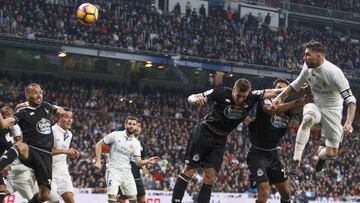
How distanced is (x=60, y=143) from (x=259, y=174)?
4.15 meters

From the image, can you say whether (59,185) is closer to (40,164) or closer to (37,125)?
(40,164)

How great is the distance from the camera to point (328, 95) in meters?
10.3

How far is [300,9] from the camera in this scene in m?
46.2

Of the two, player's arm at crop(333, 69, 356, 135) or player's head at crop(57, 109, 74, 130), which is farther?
player's head at crop(57, 109, 74, 130)

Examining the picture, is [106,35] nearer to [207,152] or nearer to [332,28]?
[332,28]

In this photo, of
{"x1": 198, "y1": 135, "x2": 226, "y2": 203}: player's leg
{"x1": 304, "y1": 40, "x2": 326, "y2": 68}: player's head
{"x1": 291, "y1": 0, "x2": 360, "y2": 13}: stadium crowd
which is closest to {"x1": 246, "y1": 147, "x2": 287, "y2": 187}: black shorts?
{"x1": 198, "y1": 135, "x2": 226, "y2": 203}: player's leg

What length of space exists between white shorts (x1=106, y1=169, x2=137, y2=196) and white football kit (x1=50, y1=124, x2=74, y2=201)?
102 cm

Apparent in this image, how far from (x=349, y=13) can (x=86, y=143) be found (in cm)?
2741

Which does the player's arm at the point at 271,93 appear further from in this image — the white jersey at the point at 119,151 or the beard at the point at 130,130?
the white jersey at the point at 119,151

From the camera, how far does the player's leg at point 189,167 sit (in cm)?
1059

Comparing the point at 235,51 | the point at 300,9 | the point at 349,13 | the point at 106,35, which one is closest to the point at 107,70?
the point at 106,35

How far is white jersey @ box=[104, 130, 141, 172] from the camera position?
13.8 meters

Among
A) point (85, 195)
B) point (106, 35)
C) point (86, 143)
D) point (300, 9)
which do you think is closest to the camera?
point (85, 195)

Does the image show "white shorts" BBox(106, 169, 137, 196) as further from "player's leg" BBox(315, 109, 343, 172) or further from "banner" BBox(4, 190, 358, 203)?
"player's leg" BBox(315, 109, 343, 172)
